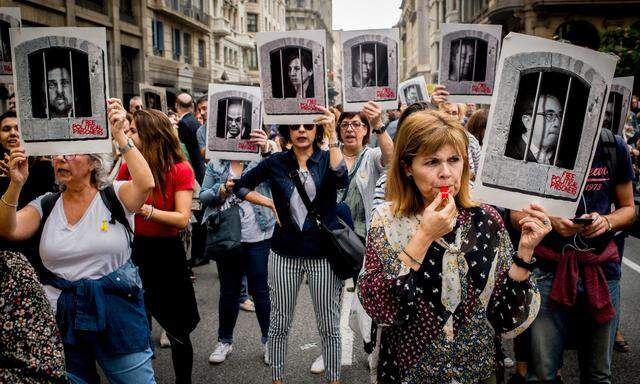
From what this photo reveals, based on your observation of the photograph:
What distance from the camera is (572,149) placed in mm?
2322

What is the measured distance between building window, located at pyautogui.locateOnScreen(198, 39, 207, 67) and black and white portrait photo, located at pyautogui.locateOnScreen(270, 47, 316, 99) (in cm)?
3556

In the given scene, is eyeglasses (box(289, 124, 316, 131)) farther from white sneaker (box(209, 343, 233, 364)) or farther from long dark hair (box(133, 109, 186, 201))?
white sneaker (box(209, 343, 233, 364))

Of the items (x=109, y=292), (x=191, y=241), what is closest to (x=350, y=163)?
(x=109, y=292)

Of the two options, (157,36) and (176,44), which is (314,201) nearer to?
(157,36)

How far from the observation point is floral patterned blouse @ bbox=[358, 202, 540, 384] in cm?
215

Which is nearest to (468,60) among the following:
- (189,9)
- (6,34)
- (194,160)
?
(6,34)

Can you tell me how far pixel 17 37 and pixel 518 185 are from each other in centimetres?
256

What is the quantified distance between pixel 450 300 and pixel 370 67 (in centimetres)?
254

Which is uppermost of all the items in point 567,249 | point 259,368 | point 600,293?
point 567,249

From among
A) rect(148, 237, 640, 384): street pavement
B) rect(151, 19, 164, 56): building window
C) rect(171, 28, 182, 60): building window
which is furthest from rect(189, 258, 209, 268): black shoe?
rect(171, 28, 182, 60): building window

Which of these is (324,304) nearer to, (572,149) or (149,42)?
(572,149)

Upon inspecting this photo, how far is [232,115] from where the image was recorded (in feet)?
17.0

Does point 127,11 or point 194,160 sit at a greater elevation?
point 127,11

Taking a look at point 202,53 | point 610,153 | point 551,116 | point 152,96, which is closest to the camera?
point 551,116
